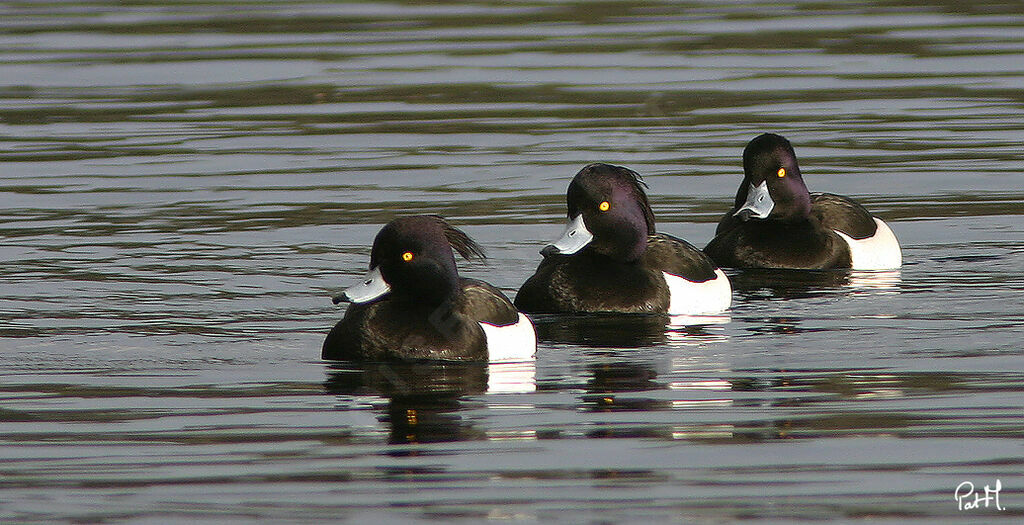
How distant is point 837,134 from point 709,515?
41.1 feet

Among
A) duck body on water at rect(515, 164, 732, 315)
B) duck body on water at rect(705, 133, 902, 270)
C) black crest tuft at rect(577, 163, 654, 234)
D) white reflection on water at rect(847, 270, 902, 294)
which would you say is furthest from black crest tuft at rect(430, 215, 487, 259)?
duck body on water at rect(705, 133, 902, 270)

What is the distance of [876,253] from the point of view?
1341 cm

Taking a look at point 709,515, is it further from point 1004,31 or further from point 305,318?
point 1004,31

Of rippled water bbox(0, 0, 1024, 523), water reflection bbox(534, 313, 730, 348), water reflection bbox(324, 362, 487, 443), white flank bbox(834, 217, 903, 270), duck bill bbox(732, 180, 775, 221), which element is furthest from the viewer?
duck bill bbox(732, 180, 775, 221)

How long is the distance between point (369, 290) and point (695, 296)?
2583 millimetres

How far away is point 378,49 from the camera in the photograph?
25.9 meters

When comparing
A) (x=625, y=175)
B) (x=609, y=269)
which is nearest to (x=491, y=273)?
(x=609, y=269)

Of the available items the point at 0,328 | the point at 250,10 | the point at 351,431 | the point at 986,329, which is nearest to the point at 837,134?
the point at 986,329

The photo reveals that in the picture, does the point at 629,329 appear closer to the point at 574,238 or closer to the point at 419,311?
the point at 574,238

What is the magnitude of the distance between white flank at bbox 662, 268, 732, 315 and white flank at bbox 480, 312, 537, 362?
179cm

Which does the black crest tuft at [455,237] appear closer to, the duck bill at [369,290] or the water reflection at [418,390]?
the duck bill at [369,290]

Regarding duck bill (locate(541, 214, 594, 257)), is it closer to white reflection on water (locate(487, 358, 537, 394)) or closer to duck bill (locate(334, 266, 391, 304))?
white reflection on water (locate(487, 358, 537, 394))

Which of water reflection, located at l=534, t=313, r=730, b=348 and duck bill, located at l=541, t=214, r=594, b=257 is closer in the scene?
water reflection, located at l=534, t=313, r=730, b=348

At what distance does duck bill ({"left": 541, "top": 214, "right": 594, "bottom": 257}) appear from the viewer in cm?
1177
